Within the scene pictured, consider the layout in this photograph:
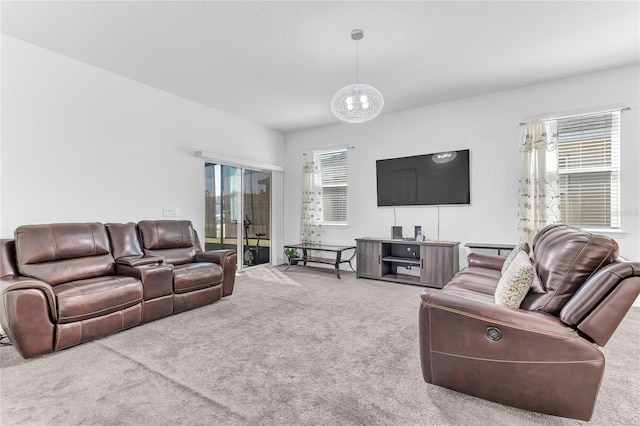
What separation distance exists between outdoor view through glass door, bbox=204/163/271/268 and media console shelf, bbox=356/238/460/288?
2080mm

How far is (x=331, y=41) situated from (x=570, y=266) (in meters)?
2.73

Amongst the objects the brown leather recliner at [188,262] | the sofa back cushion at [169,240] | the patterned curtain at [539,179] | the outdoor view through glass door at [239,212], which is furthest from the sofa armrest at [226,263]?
the patterned curtain at [539,179]

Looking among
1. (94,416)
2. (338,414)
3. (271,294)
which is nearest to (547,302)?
(338,414)

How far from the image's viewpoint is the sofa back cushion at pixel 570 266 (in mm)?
1520

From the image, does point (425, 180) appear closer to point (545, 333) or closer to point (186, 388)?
point (545, 333)

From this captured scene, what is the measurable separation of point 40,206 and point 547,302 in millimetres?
4424

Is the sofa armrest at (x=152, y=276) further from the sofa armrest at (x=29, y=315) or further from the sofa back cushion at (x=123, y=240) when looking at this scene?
the sofa armrest at (x=29, y=315)

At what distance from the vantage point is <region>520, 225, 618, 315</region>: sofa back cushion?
59.8 inches

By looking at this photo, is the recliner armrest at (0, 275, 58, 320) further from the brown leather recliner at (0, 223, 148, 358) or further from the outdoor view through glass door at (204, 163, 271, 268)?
the outdoor view through glass door at (204, 163, 271, 268)

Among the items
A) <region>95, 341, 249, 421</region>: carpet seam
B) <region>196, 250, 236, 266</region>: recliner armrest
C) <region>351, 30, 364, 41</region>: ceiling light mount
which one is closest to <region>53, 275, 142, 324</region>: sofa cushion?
<region>95, 341, 249, 421</region>: carpet seam

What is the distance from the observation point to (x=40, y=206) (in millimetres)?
3195

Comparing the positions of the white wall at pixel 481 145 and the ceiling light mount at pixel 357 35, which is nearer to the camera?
the ceiling light mount at pixel 357 35

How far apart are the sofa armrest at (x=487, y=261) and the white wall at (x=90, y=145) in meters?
3.90

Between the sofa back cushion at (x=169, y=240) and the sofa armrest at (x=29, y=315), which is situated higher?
the sofa back cushion at (x=169, y=240)
